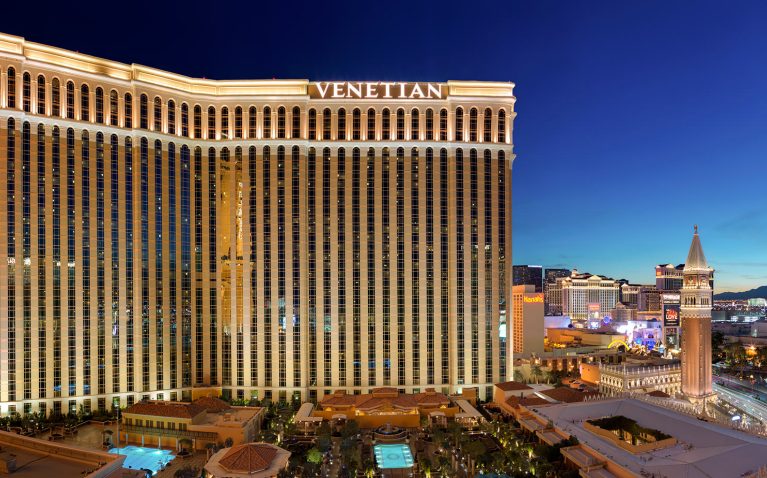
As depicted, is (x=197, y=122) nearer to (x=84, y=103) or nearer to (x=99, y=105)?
(x=99, y=105)

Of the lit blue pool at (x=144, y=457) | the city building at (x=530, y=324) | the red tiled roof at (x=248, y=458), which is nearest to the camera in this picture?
the red tiled roof at (x=248, y=458)

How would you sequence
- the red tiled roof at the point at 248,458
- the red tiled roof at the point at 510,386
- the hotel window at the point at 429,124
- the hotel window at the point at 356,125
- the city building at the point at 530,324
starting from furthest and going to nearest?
1. the city building at the point at 530,324
2. the hotel window at the point at 429,124
3. the hotel window at the point at 356,125
4. the red tiled roof at the point at 510,386
5. the red tiled roof at the point at 248,458

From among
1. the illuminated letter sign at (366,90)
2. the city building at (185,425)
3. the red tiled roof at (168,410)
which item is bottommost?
the city building at (185,425)

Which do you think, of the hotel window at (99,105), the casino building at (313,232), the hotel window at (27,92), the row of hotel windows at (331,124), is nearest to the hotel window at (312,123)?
the row of hotel windows at (331,124)

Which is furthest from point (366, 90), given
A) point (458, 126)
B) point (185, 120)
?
point (185, 120)

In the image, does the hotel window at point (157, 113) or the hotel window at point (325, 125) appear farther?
the hotel window at point (325, 125)

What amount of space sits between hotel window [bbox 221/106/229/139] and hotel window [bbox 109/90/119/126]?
1559 centimetres

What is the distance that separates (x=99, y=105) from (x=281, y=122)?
27574mm

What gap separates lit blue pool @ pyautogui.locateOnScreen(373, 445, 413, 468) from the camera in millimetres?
54159

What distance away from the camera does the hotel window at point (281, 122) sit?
7912 cm

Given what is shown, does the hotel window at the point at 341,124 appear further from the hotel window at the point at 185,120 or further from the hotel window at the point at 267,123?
the hotel window at the point at 185,120

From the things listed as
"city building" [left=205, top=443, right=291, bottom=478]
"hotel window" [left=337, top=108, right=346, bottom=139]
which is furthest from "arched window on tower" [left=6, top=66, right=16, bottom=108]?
"city building" [left=205, top=443, right=291, bottom=478]

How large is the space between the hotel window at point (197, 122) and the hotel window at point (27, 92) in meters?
22.4

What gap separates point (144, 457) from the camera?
57.0 m
